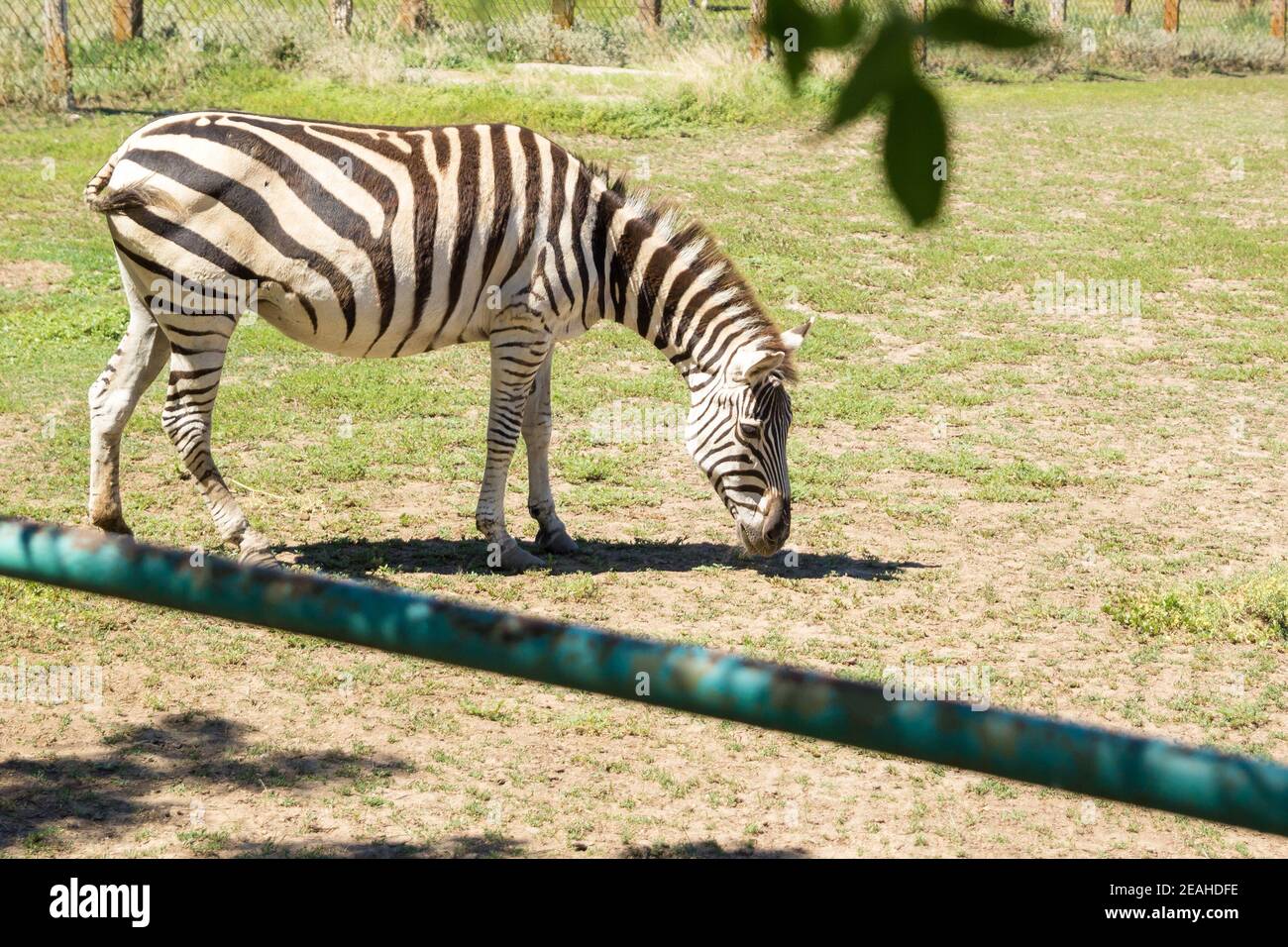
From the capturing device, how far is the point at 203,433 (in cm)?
662

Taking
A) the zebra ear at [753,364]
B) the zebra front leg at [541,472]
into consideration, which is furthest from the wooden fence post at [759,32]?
the zebra front leg at [541,472]

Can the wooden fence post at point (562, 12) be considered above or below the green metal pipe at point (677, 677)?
above

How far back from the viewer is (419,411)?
938 cm

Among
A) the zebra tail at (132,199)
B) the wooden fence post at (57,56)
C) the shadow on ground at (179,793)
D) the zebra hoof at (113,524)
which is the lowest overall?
the shadow on ground at (179,793)

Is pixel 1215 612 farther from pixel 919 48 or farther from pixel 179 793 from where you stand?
pixel 919 48

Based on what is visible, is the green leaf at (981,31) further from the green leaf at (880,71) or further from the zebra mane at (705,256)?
the zebra mane at (705,256)

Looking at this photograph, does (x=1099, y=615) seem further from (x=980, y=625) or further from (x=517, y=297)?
(x=517, y=297)

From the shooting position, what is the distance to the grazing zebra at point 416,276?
6363 millimetres

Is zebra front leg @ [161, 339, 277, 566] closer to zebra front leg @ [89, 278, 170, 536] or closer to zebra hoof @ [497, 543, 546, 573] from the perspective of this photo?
zebra front leg @ [89, 278, 170, 536]

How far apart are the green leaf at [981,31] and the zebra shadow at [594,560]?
5520 mm

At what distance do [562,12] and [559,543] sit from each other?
558 cm

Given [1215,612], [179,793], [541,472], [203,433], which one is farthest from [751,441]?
[179,793]

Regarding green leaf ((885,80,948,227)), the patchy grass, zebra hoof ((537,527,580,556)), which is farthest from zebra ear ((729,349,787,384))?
green leaf ((885,80,948,227))

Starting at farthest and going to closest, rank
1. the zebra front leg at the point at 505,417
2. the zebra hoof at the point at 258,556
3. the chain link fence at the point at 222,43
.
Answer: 1. the chain link fence at the point at 222,43
2. the zebra front leg at the point at 505,417
3. the zebra hoof at the point at 258,556
